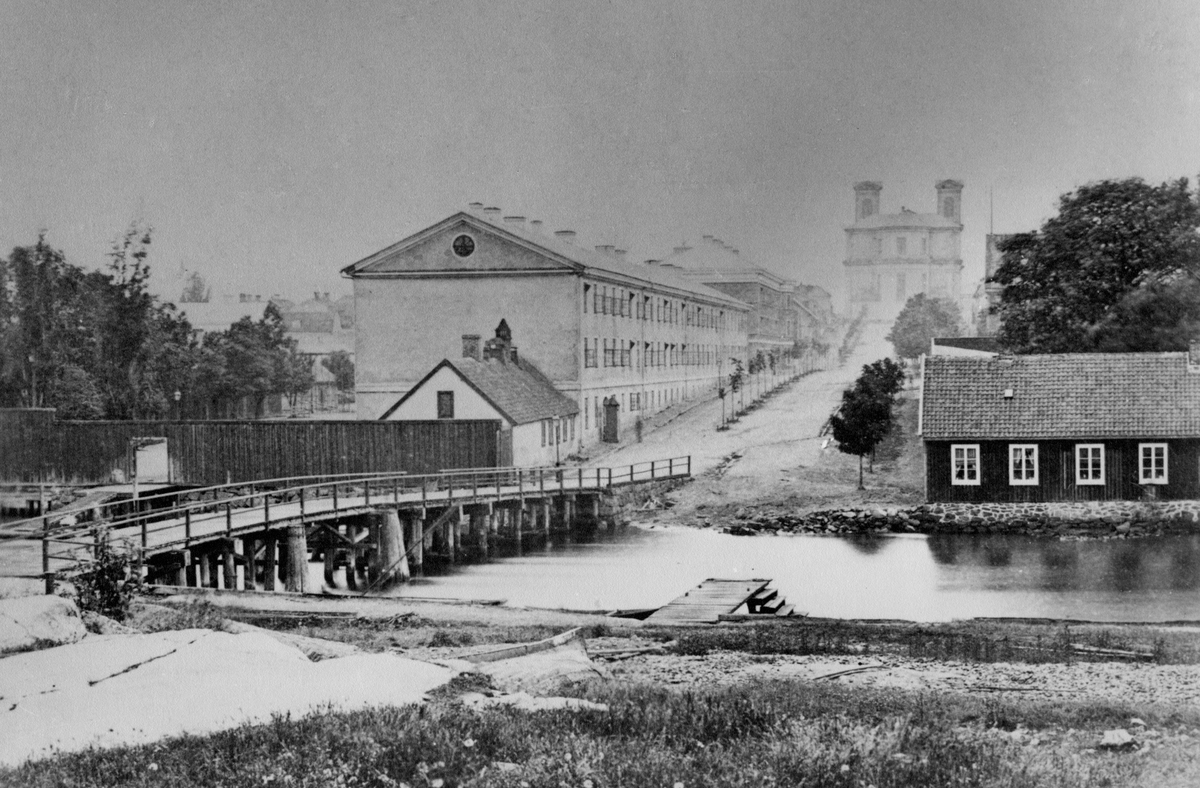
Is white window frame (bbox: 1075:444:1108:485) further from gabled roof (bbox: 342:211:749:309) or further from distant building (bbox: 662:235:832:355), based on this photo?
gabled roof (bbox: 342:211:749:309)

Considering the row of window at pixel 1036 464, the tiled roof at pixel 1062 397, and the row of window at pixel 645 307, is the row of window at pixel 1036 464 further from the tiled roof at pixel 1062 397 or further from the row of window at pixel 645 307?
the row of window at pixel 645 307

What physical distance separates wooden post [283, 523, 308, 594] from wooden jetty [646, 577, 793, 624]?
577cm

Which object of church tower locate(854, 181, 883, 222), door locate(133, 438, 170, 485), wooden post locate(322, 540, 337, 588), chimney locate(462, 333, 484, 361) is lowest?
wooden post locate(322, 540, 337, 588)

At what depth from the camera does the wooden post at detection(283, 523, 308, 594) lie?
45.5ft

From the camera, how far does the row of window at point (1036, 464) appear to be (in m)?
12.9

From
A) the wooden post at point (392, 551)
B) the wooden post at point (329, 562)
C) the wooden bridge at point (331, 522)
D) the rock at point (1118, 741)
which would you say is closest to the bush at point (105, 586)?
the wooden bridge at point (331, 522)

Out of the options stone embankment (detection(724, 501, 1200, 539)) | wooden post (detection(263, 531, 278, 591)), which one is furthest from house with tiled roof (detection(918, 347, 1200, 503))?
wooden post (detection(263, 531, 278, 591))

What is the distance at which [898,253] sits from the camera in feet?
32.4

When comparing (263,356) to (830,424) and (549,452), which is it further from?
(830,424)

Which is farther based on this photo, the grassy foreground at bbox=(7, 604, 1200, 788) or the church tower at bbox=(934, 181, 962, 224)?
the church tower at bbox=(934, 181, 962, 224)

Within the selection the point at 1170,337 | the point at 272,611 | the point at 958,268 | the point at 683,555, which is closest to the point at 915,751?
the point at 683,555

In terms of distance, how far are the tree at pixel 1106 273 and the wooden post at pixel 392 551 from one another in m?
7.85

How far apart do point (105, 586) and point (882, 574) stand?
7.37m

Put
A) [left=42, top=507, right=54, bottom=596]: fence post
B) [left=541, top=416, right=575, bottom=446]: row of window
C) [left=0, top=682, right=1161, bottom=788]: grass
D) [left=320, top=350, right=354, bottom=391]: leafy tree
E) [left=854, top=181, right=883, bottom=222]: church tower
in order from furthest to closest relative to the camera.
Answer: [left=541, top=416, right=575, bottom=446]: row of window, [left=320, top=350, right=354, bottom=391]: leafy tree, [left=42, top=507, right=54, bottom=596]: fence post, [left=854, top=181, right=883, bottom=222]: church tower, [left=0, top=682, right=1161, bottom=788]: grass
